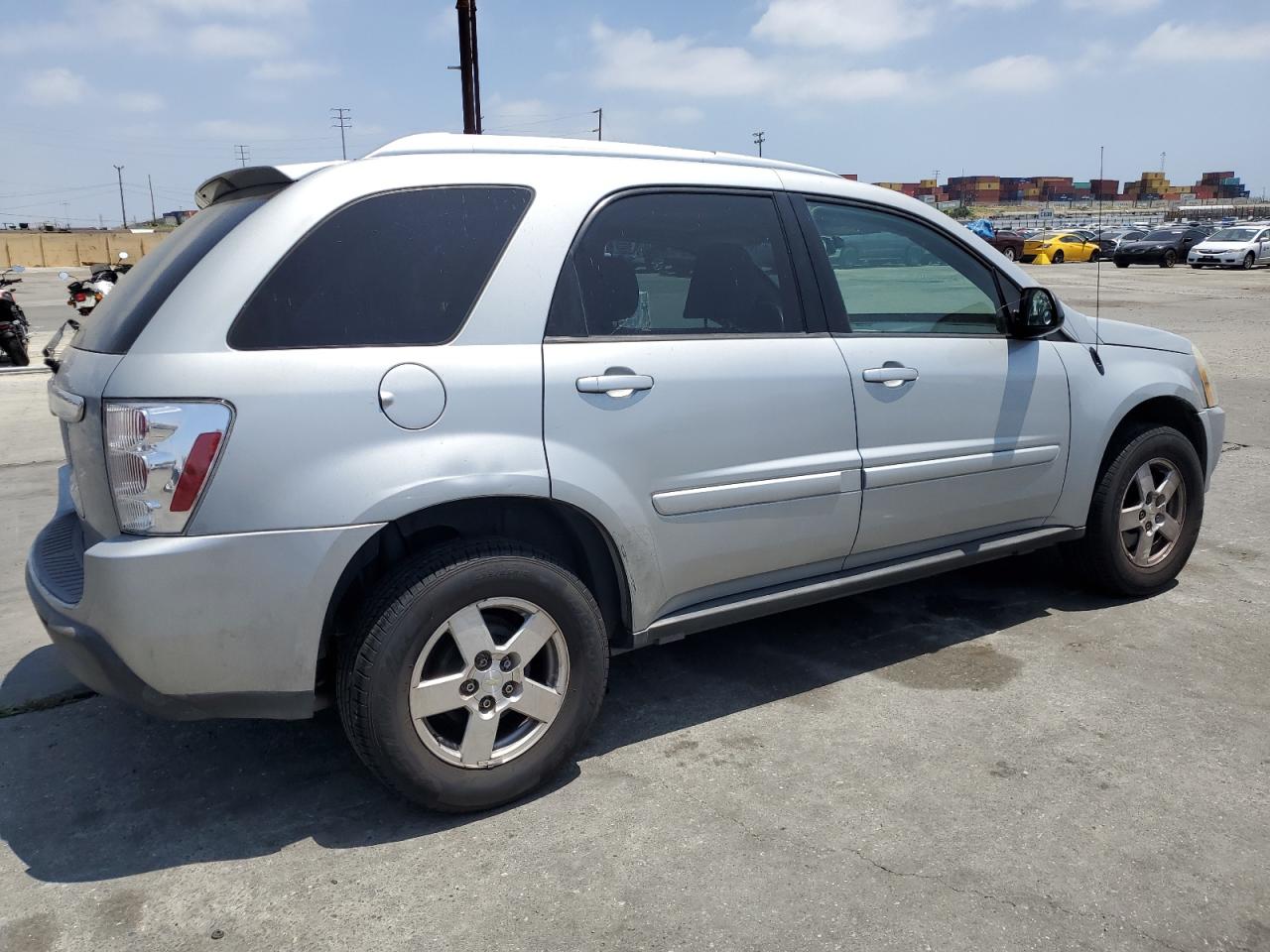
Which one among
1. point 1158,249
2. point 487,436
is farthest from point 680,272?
point 1158,249

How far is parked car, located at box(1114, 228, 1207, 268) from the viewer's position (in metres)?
37.6

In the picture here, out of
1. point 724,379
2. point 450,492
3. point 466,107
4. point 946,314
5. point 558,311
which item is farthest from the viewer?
point 466,107

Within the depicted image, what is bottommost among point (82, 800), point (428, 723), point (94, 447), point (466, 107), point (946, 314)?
point (82, 800)

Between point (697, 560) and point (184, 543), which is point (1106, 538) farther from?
point (184, 543)

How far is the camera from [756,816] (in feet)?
9.69

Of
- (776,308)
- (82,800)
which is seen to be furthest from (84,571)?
(776,308)

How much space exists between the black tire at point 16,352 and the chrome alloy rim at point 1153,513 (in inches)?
495

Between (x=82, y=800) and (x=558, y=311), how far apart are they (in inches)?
80.5

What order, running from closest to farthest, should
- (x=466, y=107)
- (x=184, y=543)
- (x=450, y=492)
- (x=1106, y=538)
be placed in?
(x=184, y=543)
(x=450, y=492)
(x=1106, y=538)
(x=466, y=107)

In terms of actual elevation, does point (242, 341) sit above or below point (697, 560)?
above

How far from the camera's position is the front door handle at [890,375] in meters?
3.61

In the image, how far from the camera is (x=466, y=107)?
1566cm

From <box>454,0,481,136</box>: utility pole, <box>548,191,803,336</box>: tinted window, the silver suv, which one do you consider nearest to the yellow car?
<box>454,0,481,136</box>: utility pole

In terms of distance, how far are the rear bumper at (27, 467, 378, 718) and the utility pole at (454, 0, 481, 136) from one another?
1412cm
